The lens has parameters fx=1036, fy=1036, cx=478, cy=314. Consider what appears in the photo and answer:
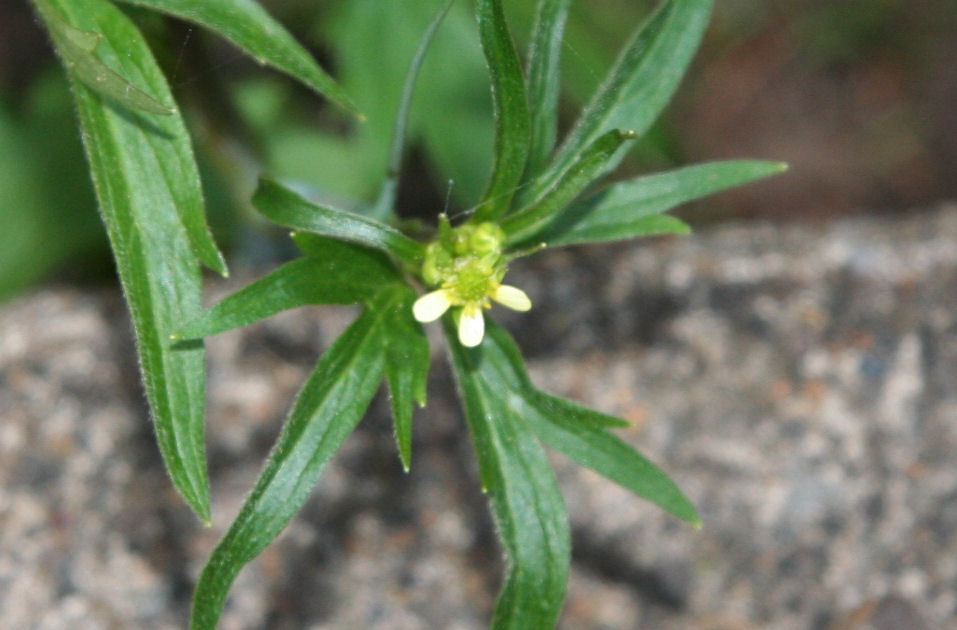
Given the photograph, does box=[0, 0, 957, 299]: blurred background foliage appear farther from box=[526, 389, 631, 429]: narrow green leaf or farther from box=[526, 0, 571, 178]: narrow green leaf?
box=[526, 389, 631, 429]: narrow green leaf

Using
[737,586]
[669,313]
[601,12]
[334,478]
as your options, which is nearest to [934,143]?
[601,12]

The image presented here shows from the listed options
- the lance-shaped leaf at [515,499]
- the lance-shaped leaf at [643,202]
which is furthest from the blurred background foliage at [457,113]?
the lance-shaped leaf at [515,499]

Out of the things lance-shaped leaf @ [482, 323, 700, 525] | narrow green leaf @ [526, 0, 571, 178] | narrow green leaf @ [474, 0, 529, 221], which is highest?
narrow green leaf @ [526, 0, 571, 178]

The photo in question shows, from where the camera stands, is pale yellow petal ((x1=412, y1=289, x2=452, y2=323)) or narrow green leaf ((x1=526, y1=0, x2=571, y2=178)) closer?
pale yellow petal ((x1=412, y1=289, x2=452, y2=323))

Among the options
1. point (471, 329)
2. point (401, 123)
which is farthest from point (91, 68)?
point (471, 329)

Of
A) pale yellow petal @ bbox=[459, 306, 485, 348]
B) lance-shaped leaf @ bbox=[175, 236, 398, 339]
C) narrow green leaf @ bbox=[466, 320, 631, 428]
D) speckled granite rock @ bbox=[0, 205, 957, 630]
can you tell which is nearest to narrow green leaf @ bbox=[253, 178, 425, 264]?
lance-shaped leaf @ bbox=[175, 236, 398, 339]

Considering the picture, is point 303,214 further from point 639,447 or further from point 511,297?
point 639,447

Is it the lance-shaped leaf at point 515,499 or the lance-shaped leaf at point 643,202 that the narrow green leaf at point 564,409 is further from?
the lance-shaped leaf at point 643,202

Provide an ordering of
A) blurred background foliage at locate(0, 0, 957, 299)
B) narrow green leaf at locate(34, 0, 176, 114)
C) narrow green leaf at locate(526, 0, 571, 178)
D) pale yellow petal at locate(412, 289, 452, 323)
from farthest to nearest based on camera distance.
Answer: blurred background foliage at locate(0, 0, 957, 299)
narrow green leaf at locate(526, 0, 571, 178)
pale yellow petal at locate(412, 289, 452, 323)
narrow green leaf at locate(34, 0, 176, 114)
